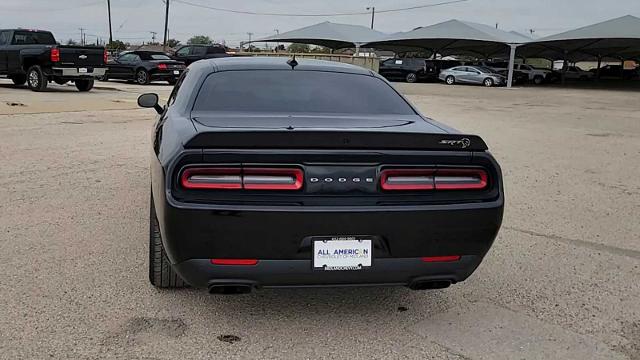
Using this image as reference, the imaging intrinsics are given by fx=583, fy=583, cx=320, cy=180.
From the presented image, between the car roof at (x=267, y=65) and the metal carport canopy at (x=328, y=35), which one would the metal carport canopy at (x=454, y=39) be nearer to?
the metal carport canopy at (x=328, y=35)

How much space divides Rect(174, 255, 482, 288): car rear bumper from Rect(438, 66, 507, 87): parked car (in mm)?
35694

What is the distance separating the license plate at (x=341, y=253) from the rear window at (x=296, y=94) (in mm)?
1200

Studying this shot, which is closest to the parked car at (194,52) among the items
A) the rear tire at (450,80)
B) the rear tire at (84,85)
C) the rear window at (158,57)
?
the rear window at (158,57)

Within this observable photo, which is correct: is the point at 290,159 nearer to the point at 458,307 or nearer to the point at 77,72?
the point at 458,307

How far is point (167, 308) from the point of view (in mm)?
3473

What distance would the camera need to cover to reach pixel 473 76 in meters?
37.6

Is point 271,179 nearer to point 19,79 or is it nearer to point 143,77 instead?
point 19,79

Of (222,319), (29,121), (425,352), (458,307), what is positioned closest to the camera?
(425,352)

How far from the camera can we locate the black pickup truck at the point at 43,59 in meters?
17.5

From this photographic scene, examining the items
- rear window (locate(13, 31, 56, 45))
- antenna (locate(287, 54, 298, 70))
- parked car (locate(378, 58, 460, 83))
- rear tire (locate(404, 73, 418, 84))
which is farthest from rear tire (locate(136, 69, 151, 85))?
antenna (locate(287, 54, 298, 70))

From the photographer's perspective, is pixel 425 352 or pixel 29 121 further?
pixel 29 121

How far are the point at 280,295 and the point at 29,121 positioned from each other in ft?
31.2

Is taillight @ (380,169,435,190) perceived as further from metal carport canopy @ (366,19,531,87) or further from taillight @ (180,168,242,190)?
metal carport canopy @ (366,19,531,87)

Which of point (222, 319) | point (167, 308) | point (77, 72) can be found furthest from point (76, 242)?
point (77, 72)
